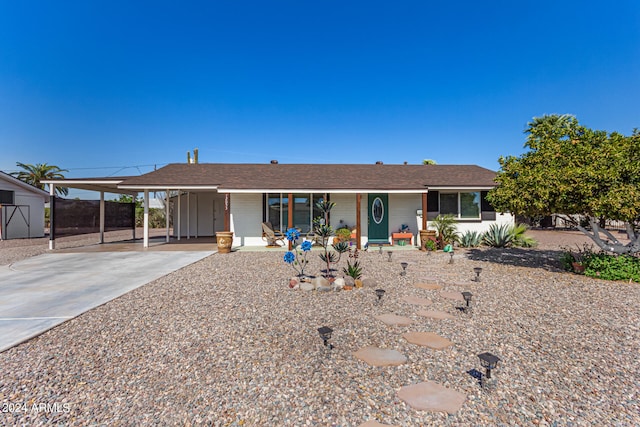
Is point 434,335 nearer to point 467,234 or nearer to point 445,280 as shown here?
point 445,280

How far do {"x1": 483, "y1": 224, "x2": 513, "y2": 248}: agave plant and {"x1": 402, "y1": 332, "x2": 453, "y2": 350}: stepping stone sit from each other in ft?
32.2

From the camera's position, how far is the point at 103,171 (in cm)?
3397

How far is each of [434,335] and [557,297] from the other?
3.34 meters

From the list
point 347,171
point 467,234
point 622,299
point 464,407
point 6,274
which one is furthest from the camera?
point 347,171

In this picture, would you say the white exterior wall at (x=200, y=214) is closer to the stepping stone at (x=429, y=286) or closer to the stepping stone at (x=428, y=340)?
the stepping stone at (x=429, y=286)

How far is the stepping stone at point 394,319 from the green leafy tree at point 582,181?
5.24 meters

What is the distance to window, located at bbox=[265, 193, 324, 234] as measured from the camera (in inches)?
496

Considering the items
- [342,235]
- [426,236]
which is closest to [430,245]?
[426,236]

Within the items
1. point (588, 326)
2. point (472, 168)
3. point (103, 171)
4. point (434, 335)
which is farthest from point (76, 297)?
point (103, 171)

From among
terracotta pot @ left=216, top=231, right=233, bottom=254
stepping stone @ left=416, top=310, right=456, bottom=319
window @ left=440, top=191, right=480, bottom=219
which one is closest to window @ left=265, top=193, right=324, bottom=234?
terracotta pot @ left=216, top=231, right=233, bottom=254

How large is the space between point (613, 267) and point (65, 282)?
1232 cm

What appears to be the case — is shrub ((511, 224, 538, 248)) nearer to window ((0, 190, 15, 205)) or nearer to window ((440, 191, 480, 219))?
window ((440, 191, 480, 219))

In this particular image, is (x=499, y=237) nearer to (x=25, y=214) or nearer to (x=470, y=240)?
(x=470, y=240)

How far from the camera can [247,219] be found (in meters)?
12.8
